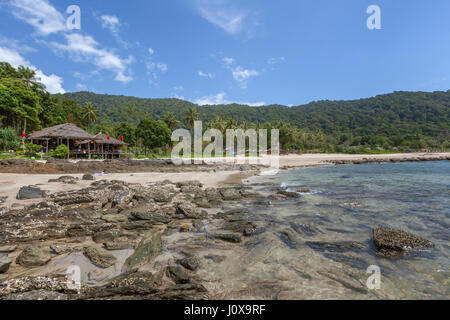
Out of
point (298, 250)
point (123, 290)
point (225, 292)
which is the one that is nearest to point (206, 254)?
point (225, 292)

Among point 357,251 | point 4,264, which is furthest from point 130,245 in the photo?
point 357,251

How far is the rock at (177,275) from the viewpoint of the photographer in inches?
140

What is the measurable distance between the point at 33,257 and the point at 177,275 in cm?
299

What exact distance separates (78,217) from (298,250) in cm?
660

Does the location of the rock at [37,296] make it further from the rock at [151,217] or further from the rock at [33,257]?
the rock at [151,217]

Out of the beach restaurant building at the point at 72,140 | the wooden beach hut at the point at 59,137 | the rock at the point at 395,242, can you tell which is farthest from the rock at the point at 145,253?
the wooden beach hut at the point at 59,137

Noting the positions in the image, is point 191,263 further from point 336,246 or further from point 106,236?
point 336,246

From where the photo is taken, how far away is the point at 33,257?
13.1ft

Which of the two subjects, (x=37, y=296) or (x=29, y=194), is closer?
(x=37, y=296)

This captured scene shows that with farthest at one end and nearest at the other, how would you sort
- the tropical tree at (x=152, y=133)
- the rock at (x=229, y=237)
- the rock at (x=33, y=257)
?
the tropical tree at (x=152, y=133) → the rock at (x=229, y=237) → the rock at (x=33, y=257)

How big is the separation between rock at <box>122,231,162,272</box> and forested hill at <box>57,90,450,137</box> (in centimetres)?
9196

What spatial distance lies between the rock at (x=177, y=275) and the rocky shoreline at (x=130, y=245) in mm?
15

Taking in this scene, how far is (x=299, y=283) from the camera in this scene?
11.7ft

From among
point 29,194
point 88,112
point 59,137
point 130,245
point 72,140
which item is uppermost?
point 88,112
